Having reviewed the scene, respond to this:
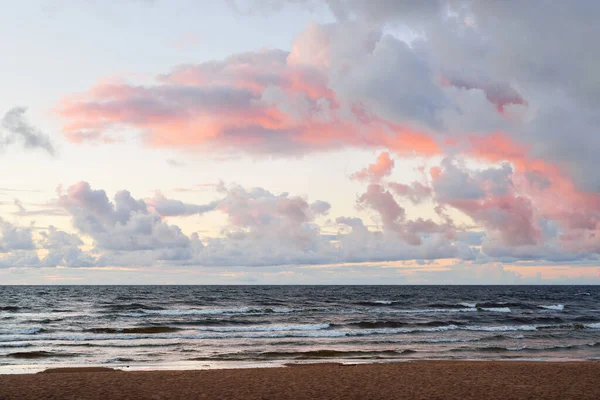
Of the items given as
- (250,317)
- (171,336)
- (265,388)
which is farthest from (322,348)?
(250,317)

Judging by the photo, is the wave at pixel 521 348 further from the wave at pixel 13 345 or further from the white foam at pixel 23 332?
the white foam at pixel 23 332

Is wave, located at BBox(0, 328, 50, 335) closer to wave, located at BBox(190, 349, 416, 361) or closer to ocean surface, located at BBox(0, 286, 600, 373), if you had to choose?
ocean surface, located at BBox(0, 286, 600, 373)

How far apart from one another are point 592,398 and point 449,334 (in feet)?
70.7

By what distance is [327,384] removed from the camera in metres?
16.8

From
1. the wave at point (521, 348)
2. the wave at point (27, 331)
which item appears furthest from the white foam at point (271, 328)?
the wave at point (521, 348)

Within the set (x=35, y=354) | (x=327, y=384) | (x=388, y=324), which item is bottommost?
(x=388, y=324)

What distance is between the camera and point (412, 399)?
48.3 ft

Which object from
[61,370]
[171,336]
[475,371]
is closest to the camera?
[475,371]

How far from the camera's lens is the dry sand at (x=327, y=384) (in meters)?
15.2

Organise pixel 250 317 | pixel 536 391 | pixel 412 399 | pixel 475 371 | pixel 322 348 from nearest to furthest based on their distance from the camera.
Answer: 1. pixel 412 399
2. pixel 536 391
3. pixel 475 371
4. pixel 322 348
5. pixel 250 317

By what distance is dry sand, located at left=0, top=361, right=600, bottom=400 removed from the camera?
49.8 feet

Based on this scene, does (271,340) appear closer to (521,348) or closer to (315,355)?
(315,355)

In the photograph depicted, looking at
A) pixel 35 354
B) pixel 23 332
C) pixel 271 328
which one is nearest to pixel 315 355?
pixel 271 328

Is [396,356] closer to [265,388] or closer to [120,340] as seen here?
[265,388]
